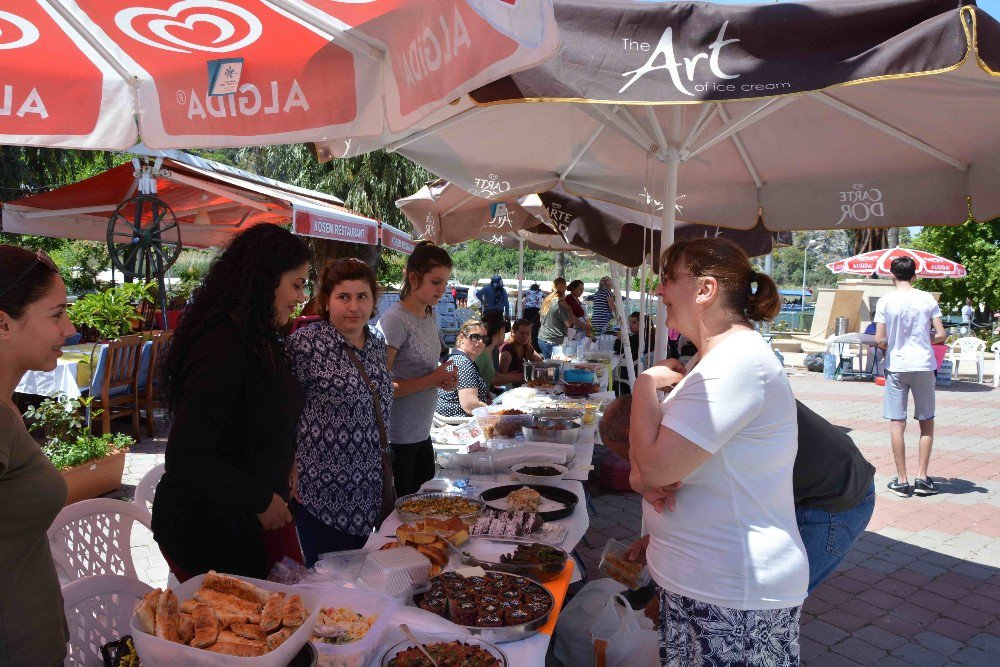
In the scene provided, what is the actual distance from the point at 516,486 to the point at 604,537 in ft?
7.18

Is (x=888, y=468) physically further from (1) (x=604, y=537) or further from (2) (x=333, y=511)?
(2) (x=333, y=511)

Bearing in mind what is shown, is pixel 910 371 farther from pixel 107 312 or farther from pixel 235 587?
pixel 107 312

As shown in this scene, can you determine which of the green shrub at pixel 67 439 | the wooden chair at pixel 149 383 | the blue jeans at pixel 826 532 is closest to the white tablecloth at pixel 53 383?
the green shrub at pixel 67 439

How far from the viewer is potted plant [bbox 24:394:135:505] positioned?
16.9 ft

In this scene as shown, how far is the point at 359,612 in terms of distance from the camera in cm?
162

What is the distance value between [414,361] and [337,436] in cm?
101

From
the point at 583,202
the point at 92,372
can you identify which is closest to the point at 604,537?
the point at 583,202

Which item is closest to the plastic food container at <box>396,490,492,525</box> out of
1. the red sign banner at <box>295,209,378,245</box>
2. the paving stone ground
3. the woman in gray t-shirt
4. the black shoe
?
the woman in gray t-shirt

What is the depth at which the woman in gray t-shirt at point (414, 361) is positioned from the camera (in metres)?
3.66

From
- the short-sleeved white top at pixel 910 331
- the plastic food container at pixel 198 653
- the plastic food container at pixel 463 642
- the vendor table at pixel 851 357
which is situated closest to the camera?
the plastic food container at pixel 198 653

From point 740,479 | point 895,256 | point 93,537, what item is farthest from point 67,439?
point 895,256

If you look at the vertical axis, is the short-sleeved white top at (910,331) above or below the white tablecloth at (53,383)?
above

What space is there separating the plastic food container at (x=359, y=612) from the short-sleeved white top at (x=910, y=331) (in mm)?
6008

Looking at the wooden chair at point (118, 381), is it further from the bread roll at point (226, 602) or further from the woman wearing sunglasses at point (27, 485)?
the bread roll at point (226, 602)
